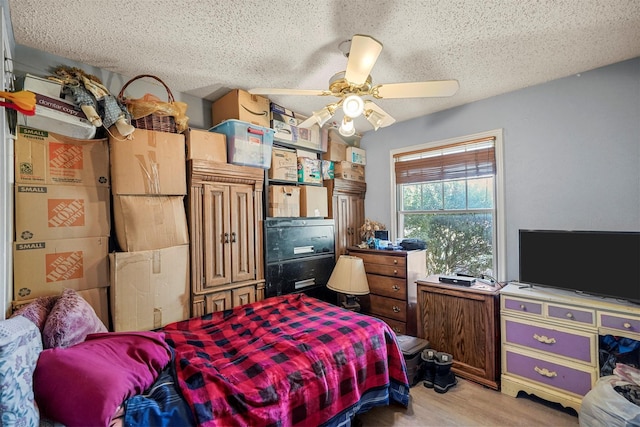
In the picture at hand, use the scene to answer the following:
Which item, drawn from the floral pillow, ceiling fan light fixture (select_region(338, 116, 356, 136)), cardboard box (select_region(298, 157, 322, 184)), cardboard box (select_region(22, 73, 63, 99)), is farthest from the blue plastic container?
the floral pillow

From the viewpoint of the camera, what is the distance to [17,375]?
892 mm

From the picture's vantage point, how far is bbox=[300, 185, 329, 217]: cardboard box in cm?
296

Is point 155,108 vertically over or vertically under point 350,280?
over

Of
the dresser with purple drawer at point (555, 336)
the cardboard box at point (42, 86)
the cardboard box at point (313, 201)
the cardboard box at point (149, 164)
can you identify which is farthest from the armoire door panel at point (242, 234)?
the dresser with purple drawer at point (555, 336)

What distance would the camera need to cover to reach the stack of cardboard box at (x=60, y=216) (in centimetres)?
161

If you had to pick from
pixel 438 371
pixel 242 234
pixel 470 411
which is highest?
pixel 242 234

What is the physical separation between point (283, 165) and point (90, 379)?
214cm

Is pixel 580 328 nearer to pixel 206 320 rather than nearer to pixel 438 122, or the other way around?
pixel 438 122

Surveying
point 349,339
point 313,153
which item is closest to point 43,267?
point 349,339

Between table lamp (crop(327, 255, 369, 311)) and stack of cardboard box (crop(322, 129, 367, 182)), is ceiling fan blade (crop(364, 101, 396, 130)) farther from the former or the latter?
table lamp (crop(327, 255, 369, 311))

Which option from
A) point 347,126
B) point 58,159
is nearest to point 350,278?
point 347,126

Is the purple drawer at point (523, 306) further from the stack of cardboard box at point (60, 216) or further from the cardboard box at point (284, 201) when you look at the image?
the stack of cardboard box at point (60, 216)

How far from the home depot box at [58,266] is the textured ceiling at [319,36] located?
1271 millimetres

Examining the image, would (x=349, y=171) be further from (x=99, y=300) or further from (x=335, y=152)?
(x=99, y=300)
